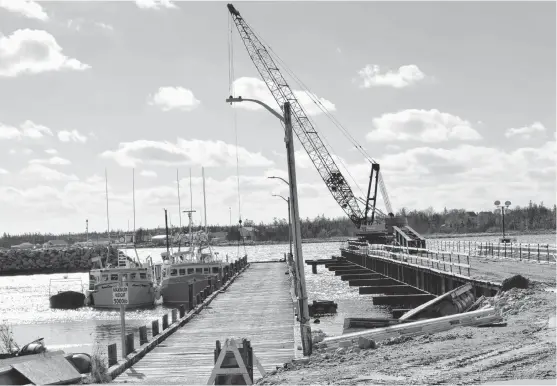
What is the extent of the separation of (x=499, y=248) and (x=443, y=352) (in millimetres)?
41304

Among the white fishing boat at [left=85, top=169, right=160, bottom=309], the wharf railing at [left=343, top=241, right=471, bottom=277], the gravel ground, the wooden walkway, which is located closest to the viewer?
the gravel ground

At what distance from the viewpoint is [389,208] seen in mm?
118875

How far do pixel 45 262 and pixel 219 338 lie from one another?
15719 centimetres

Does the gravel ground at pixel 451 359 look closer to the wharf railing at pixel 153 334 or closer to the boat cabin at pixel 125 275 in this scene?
the wharf railing at pixel 153 334

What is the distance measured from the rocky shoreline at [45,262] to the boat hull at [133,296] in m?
108

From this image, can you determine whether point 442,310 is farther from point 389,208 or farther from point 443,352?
point 389,208

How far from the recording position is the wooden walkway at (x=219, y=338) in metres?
20.8

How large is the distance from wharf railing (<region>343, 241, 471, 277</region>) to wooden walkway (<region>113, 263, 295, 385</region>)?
31.6 feet

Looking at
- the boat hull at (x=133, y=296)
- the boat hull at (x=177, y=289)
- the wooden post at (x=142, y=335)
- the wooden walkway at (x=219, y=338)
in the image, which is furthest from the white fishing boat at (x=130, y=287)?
the wooden post at (x=142, y=335)

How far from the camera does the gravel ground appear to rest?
579 inches

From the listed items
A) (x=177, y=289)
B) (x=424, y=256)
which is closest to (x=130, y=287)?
(x=177, y=289)

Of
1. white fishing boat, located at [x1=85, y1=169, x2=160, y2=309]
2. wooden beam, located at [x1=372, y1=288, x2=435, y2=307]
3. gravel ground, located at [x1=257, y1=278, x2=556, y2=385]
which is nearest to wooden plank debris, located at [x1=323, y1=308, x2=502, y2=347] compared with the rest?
gravel ground, located at [x1=257, y1=278, x2=556, y2=385]

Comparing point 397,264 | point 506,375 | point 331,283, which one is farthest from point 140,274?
point 506,375

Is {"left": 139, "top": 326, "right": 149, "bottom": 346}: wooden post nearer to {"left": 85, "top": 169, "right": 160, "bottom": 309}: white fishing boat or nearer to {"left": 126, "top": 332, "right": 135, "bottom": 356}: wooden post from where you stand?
{"left": 126, "top": 332, "right": 135, "bottom": 356}: wooden post
